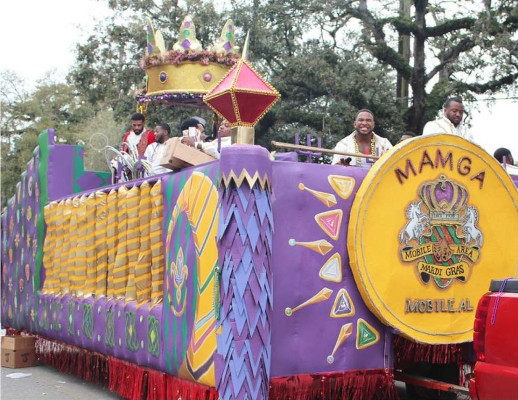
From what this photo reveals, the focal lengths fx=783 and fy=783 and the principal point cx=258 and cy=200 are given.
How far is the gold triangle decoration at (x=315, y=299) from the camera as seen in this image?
5.47 meters

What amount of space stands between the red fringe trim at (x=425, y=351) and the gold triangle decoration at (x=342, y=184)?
1.22 meters

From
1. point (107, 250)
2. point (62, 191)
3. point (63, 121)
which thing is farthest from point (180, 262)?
point (63, 121)

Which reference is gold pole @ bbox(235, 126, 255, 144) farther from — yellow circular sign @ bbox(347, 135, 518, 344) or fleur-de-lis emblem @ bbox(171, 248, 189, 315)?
fleur-de-lis emblem @ bbox(171, 248, 189, 315)

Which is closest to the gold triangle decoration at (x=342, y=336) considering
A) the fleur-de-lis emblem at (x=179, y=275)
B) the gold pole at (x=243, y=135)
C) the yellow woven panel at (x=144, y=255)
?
the fleur-de-lis emblem at (x=179, y=275)

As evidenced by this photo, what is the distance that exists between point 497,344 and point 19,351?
7.51 metres

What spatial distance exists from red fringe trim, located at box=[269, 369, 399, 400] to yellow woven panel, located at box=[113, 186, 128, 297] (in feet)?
7.72

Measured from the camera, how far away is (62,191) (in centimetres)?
954

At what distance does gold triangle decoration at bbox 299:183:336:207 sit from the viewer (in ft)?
18.4

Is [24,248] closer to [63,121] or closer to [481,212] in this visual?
[481,212]

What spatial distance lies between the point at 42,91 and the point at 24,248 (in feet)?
145

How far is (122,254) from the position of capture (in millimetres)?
7211

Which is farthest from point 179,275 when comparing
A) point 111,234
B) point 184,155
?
point 111,234

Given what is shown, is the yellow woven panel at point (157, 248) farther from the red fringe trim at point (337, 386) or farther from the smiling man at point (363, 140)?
the smiling man at point (363, 140)

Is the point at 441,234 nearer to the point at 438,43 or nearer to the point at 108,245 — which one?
the point at 108,245
